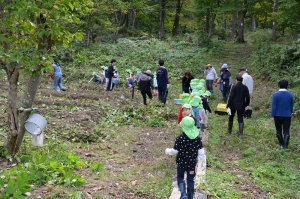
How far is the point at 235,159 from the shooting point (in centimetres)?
847

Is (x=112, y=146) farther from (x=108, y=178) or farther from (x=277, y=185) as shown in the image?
(x=277, y=185)

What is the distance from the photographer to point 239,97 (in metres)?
10.2

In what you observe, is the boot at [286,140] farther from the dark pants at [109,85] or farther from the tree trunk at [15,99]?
the dark pants at [109,85]

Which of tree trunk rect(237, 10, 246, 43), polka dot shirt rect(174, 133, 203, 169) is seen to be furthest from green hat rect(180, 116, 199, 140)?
tree trunk rect(237, 10, 246, 43)

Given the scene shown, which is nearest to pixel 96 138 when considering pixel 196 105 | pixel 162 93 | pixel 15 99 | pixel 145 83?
pixel 196 105

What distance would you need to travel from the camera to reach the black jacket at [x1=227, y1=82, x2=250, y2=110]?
10195 mm

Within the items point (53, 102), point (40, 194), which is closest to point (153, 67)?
point (53, 102)

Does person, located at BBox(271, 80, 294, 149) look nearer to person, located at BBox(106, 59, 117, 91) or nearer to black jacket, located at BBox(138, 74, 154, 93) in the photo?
black jacket, located at BBox(138, 74, 154, 93)

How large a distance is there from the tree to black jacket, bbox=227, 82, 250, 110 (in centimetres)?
535

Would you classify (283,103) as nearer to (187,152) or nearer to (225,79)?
(187,152)

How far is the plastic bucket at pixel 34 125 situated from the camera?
21.4 feet

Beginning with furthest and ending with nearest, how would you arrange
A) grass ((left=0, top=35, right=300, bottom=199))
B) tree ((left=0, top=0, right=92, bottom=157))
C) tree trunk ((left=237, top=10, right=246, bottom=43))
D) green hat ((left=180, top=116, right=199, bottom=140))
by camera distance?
tree trunk ((left=237, top=10, right=246, bottom=43)), grass ((left=0, top=35, right=300, bottom=199)), tree ((left=0, top=0, right=92, bottom=157)), green hat ((left=180, top=116, right=199, bottom=140))

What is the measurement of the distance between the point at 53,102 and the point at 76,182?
750 centimetres

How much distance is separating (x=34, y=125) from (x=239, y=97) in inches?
240
